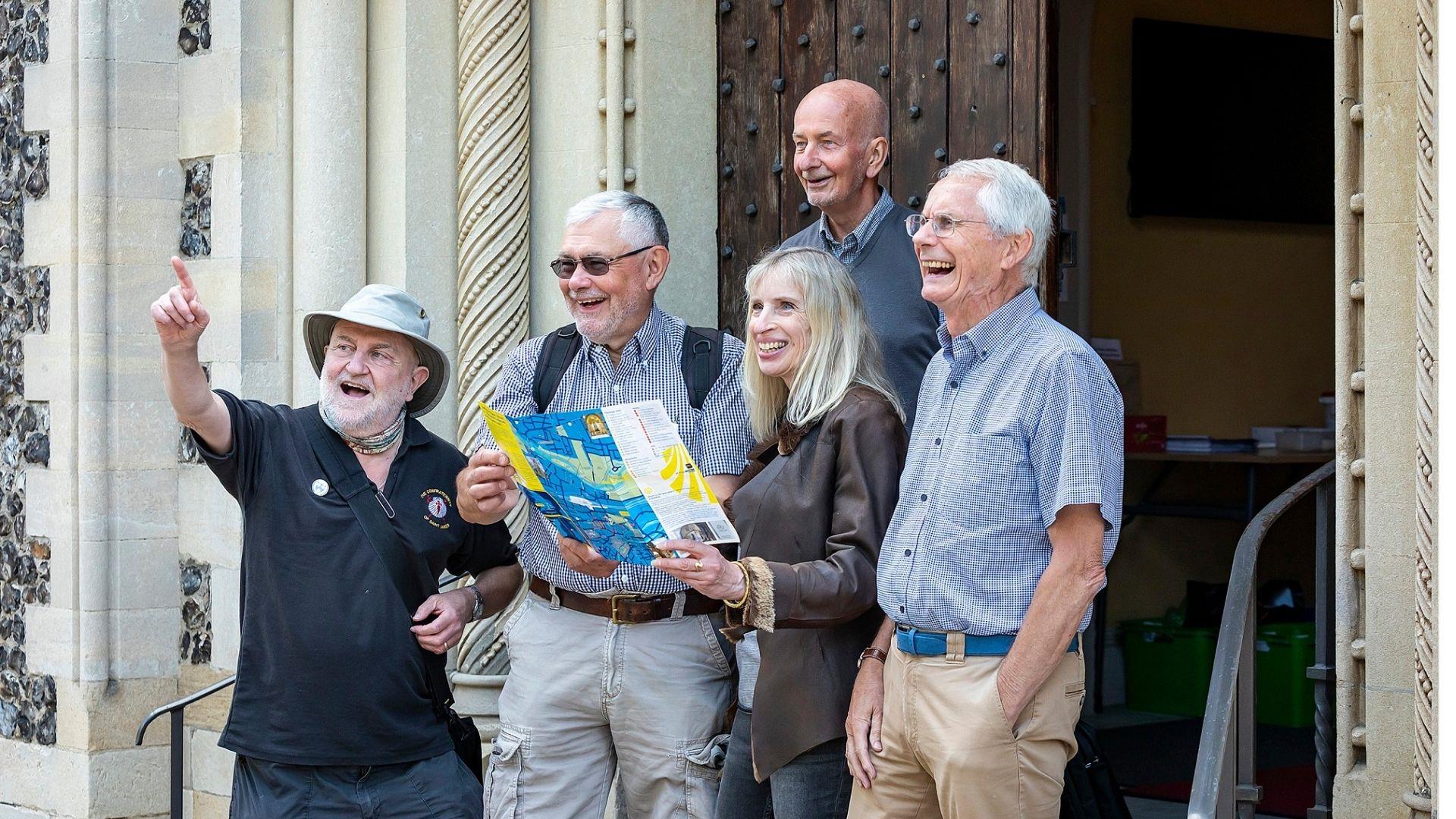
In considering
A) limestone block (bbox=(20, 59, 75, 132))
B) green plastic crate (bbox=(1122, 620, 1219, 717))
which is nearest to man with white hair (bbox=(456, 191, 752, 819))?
limestone block (bbox=(20, 59, 75, 132))

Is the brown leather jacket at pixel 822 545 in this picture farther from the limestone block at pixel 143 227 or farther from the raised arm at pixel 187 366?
the limestone block at pixel 143 227

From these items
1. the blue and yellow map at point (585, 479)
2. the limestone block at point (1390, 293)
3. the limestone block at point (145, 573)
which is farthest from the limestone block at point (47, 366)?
the limestone block at point (1390, 293)

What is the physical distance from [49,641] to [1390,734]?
Answer: 3.99m

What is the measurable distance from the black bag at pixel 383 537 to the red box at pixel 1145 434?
13.6ft

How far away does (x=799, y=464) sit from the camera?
2.84 meters

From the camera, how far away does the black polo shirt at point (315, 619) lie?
2.98 m

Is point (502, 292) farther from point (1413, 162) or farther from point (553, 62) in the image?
point (1413, 162)

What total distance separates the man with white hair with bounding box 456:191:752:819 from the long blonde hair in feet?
1.08

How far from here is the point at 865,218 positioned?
131 inches

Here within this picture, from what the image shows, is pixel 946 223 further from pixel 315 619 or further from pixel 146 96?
pixel 146 96

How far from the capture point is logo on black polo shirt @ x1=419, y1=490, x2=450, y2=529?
3115mm

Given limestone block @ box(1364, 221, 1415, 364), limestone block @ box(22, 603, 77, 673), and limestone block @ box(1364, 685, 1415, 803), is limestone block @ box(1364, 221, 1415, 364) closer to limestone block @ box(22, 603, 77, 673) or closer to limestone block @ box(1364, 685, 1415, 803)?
limestone block @ box(1364, 685, 1415, 803)

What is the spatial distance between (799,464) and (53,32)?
3494 mm

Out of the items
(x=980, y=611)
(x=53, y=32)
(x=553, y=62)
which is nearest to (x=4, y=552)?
(x=53, y=32)
